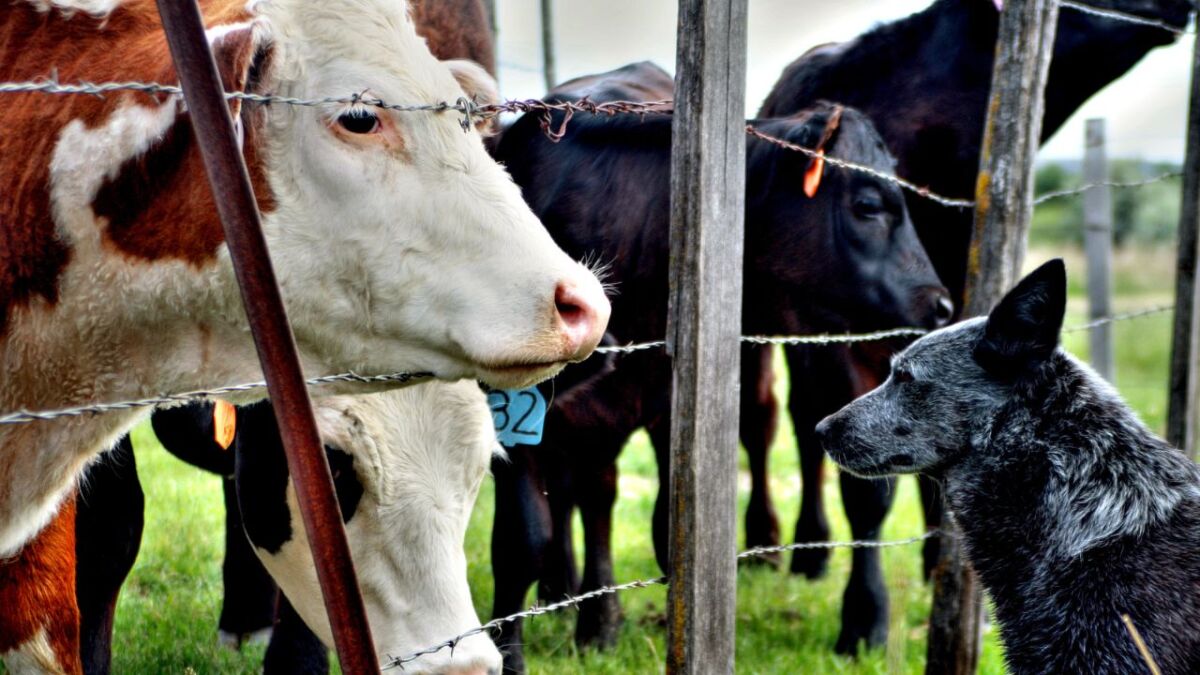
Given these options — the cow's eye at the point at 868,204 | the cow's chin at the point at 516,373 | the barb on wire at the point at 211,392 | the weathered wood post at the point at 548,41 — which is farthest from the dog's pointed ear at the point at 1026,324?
the weathered wood post at the point at 548,41

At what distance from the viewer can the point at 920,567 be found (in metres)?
6.16

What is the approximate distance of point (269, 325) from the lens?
2.01 metres

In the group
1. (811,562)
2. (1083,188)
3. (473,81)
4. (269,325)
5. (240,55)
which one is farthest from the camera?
(811,562)

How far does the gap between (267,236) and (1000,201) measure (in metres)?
2.51

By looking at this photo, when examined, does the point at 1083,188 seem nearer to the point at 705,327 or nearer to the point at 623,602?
the point at 705,327

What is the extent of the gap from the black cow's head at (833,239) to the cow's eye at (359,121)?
243cm

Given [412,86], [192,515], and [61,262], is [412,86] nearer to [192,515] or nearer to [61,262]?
[61,262]

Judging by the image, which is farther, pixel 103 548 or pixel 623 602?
pixel 623 602

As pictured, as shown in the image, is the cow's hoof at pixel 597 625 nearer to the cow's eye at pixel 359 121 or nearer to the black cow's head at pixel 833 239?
the black cow's head at pixel 833 239

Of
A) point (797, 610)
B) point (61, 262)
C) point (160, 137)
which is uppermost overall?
point (160, 137)

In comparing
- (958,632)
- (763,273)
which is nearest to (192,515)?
(763,273)

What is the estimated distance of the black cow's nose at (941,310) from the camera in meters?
4.60

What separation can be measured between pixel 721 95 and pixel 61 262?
1494 mm

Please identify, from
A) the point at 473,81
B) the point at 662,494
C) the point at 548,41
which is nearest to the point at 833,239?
the point at 662,494
